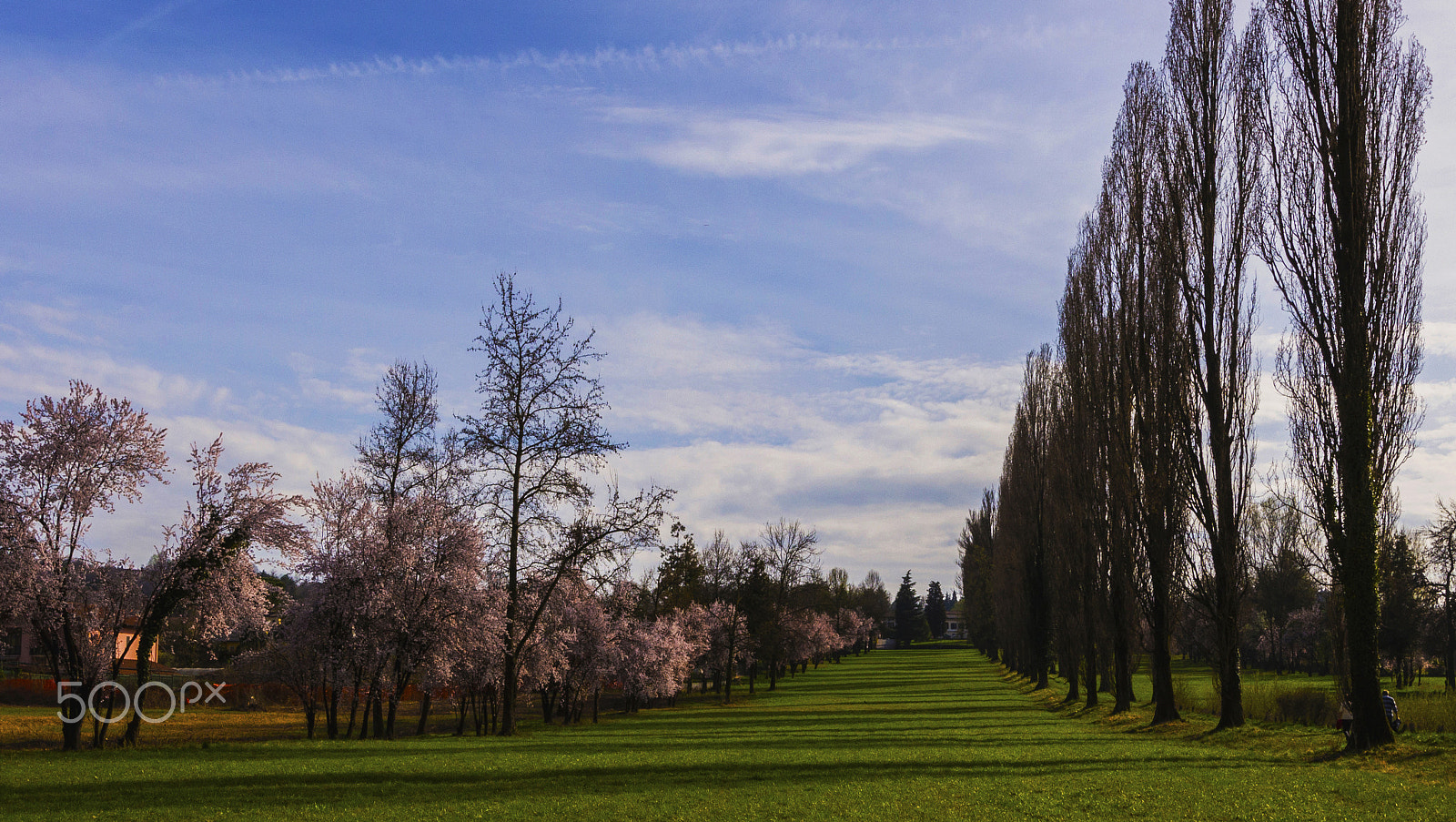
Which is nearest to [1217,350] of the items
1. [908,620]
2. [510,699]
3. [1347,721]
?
[1347,721]

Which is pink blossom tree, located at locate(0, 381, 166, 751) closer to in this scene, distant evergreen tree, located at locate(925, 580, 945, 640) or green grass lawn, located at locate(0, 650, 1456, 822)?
green grass lawn, located at locate(0, 650, 1456, 822)

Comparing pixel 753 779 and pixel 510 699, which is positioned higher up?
pixel 753 779

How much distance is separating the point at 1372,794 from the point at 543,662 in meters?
24.7

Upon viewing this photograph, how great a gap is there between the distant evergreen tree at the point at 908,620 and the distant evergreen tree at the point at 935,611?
11.5 m

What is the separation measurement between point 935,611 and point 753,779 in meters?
184

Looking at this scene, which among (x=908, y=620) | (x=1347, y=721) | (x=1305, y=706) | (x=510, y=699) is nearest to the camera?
(x=1347, y=721)

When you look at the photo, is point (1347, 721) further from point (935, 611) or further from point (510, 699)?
point (935, 611)

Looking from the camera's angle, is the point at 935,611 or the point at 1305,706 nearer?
the point at 1305,706

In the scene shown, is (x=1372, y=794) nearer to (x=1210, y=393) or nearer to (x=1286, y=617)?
(x=1210, y=393)

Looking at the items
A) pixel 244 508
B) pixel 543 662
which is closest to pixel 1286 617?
pixel 543 662

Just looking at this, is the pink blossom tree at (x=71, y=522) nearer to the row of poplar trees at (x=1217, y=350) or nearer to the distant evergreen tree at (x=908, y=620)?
the row of poplar trees at (x=1217, y=350)

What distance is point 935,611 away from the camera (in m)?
189

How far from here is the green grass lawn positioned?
1046cm

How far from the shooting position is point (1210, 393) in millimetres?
23344
